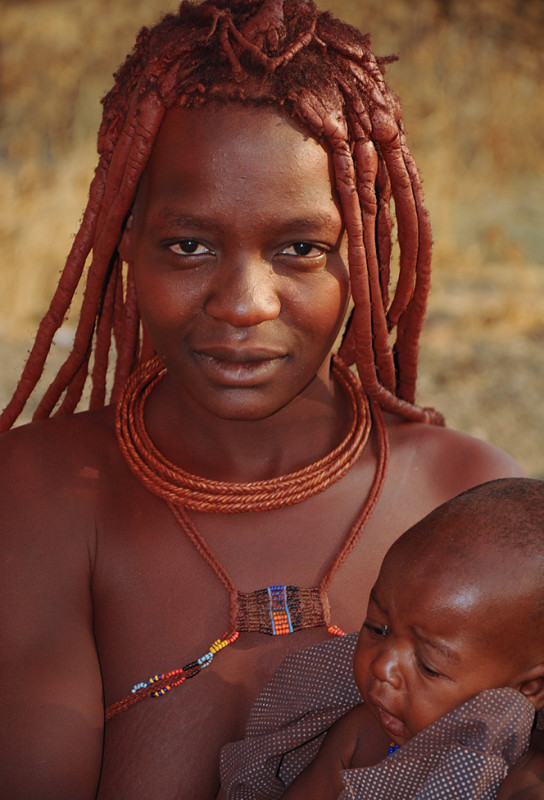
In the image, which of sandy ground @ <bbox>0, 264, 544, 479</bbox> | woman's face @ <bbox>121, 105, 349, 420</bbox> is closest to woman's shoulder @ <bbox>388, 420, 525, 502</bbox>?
woman's face @ <bbox>121, 105, 349, 420</bbox>

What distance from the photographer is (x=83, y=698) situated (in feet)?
4.59

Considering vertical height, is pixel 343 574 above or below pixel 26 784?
above

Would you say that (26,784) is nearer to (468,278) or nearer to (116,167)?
(116,167)

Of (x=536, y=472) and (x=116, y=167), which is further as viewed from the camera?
(x=536, y=472)

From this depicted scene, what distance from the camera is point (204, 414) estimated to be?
5.41 feet

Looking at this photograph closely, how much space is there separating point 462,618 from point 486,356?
3857 mm

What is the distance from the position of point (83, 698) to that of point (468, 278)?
4.13 meters

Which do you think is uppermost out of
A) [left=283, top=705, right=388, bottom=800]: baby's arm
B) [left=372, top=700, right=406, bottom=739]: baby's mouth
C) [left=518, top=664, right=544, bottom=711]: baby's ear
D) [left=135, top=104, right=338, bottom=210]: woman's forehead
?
[left=135, top=104, right=338, bottom=210]: woman's forehead

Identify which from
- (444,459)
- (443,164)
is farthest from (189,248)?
(443,164)

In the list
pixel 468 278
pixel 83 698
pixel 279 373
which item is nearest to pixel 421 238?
pixel 279 373

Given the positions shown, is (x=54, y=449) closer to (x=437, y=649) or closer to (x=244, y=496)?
(x=244, y=496)

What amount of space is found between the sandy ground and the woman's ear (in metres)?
2.66

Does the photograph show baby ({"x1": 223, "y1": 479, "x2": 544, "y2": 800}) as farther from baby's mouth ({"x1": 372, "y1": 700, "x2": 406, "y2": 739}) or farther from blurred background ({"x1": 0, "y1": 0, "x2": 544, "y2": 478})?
blurred background ({"x1": 0, "y1": 0, "x2": 544, "y2": 478})

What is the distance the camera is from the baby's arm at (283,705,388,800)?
133 centimetres
